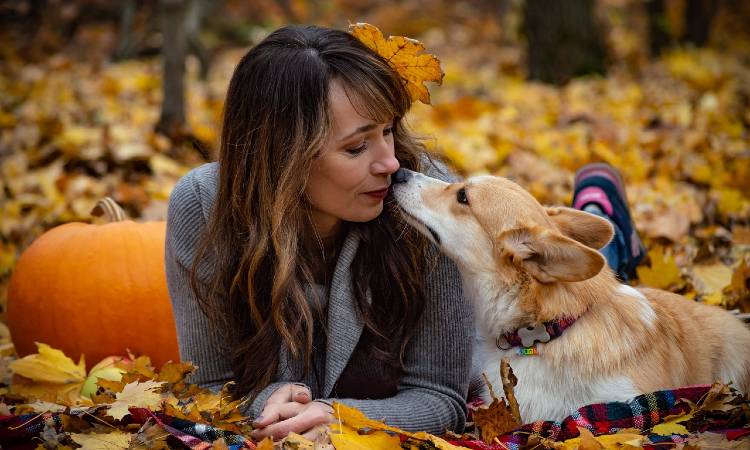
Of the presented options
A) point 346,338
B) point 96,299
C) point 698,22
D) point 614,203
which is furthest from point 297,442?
point 698,22

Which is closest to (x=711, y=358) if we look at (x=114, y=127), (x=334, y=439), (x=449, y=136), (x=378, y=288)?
(x=378, y=288)

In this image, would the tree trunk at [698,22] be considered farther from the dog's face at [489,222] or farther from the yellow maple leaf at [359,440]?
the yellow maple leaf at [359,440]

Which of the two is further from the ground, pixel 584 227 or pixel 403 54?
pixel 403 54

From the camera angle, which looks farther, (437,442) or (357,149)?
(357,149)

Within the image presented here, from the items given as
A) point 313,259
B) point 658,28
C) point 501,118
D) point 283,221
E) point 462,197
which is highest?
point 658,28

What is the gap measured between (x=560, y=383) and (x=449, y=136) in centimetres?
390

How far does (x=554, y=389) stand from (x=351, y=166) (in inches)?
39.5

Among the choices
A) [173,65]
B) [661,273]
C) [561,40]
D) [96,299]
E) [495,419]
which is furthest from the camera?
[561,40]

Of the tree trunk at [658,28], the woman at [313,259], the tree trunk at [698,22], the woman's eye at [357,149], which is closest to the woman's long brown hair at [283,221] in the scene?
the woman at [313,259]

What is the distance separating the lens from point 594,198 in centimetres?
370

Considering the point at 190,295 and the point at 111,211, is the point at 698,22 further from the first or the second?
the point at 190,295

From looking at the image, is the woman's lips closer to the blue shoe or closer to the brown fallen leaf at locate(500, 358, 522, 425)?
the brown fallen leaf at locate(500, 358, 522, 425)

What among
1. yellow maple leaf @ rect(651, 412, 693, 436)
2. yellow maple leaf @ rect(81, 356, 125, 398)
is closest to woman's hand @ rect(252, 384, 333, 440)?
yellow maple leaf @ rect(81, 356, 125, 398)

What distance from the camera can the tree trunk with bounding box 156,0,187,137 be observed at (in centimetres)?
561
